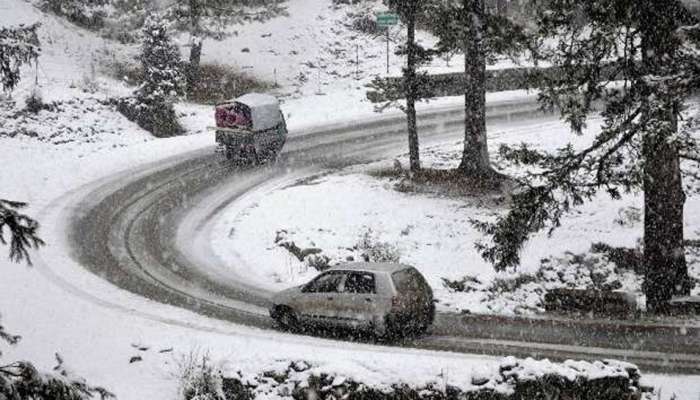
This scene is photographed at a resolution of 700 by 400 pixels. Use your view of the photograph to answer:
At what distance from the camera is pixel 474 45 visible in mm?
23656

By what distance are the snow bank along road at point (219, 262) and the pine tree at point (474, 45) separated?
624cm

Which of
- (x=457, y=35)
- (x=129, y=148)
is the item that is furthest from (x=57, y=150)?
(x=457, y=35)

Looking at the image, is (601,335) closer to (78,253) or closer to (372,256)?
(372,256)

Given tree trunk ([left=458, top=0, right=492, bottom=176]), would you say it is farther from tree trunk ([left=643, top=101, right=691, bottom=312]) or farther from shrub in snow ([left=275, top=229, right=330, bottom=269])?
tree trunk ([left=643, top=101, right=691, bottom=312])

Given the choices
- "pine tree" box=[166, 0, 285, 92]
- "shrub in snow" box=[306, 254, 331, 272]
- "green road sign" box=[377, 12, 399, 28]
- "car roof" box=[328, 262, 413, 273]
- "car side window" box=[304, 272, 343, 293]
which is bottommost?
"shrub in snow" box=[306, 254, 331, 272]

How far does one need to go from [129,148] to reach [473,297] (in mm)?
18982

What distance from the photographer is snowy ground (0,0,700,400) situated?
12.0 metres

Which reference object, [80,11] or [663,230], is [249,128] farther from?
[663,230]

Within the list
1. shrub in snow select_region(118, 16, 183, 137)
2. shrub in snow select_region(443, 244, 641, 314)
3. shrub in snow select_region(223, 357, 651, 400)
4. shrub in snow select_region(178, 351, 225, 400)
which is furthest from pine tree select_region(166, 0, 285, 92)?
shrub in snow select_region(223, 357, 651, 400)

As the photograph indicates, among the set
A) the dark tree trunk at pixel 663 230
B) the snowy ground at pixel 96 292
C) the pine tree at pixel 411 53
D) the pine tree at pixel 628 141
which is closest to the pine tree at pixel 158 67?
the snowy ground at pixel 96 292

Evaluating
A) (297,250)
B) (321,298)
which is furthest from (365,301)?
(297,250)

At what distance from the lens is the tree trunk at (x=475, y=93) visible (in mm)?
23016

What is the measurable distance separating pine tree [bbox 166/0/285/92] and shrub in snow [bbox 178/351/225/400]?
28.4m

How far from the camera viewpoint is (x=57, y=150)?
2922 centimetres
